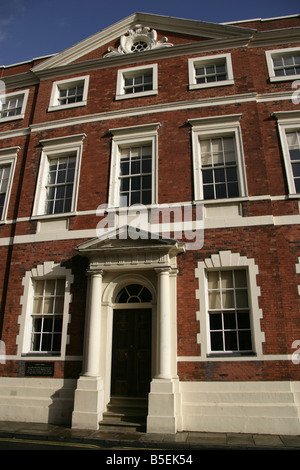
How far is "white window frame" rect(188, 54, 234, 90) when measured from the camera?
10.7m

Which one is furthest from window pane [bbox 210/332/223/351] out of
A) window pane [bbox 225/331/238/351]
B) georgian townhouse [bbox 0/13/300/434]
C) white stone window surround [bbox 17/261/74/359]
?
white stone window surround [bbox 17/261/74/359]

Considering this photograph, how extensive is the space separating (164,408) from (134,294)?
119 inches

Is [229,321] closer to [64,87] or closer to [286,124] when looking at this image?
[286,124]

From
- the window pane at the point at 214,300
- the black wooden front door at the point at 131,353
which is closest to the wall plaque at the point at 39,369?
the black wooden front door at the point at 131,353

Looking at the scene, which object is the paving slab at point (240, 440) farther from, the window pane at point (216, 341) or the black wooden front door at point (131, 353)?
the black wooden front door at point (131, 353)

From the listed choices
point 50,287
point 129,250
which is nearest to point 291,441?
point 129,250

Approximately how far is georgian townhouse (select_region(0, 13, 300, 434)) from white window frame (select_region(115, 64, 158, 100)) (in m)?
0.06

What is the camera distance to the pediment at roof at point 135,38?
11.8 metres

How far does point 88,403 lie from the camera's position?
7.99m

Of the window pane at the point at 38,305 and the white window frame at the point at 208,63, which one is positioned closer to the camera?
the window pane at the point at 38,305

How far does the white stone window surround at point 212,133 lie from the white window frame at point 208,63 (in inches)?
56.0

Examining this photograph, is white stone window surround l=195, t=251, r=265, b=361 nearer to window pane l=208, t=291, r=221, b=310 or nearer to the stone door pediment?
window pane l=208, t=291, r=221, b=310

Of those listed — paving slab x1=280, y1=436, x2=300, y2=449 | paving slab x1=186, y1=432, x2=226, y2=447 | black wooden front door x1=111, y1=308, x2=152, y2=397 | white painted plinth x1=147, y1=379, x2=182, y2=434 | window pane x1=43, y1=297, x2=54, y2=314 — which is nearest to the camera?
paving slab x1=280, y1=436, x2=300, y2=449

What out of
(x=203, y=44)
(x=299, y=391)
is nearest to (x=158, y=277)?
(x=299, y=391)
